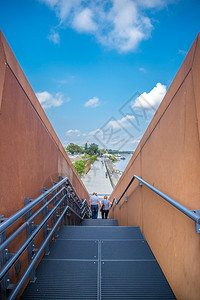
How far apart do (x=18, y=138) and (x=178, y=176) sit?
136 cm

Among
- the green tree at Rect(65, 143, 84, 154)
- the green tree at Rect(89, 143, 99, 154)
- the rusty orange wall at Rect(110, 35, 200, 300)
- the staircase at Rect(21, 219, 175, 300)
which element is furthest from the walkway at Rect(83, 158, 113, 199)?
the green tree at Rect(89, 143, 99, 154)

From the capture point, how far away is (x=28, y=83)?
1932 millimetres

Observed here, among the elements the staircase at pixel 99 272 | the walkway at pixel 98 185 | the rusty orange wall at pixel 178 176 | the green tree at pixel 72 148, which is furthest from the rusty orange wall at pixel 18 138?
the green tree at pixel 72 148

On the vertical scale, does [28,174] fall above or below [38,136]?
below

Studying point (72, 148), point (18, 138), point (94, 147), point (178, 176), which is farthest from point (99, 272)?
point (94, 147)

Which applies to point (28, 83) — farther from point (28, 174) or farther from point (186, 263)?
point (186, 263)

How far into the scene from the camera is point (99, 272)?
6.13 ft

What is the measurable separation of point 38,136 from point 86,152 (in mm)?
80097

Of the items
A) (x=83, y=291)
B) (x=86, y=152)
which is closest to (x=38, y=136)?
(x=83, y=291)

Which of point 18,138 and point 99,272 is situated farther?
point 99,272

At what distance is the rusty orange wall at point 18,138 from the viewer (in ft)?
4.62

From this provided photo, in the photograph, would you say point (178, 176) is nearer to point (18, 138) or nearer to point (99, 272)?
point (99, 272)

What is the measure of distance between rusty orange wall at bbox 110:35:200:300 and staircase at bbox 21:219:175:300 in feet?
0.50

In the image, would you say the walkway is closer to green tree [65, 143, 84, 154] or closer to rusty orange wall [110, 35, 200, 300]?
rusty orange wall [110, 35, 200, 300]
